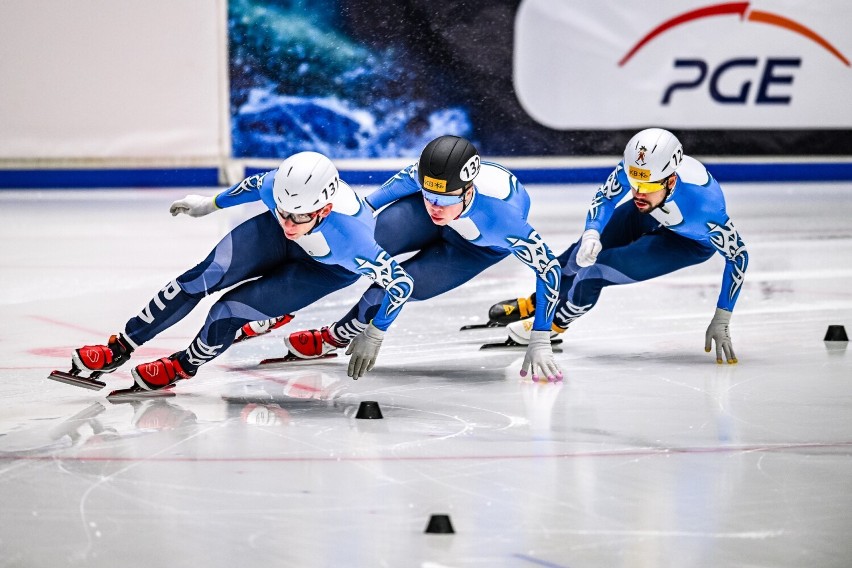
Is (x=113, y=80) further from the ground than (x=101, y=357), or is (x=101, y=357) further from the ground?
(x=101, y=357)

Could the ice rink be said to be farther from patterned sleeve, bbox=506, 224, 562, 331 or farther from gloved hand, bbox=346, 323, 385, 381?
patterned sleeve, bbox=506, 224, 562, 331

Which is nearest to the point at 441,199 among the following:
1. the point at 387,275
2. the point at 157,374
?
the point at 387,275

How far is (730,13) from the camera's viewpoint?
13.6 meters

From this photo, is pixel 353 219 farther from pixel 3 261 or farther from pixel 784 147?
pixel 784 147

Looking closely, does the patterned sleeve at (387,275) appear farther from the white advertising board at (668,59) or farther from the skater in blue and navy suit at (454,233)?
the white advertising board at (668,59)

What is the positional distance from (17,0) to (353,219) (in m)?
9.32

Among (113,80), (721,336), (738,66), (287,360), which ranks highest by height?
(721,336)

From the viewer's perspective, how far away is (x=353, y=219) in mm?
4500

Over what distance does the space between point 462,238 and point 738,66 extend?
904cm

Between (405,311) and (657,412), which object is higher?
(657,412)

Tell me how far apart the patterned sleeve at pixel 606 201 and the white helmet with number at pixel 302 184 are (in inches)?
57.0

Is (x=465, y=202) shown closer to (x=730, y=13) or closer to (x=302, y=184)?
(x=302, y=184)

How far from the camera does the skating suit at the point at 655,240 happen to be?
519 cm

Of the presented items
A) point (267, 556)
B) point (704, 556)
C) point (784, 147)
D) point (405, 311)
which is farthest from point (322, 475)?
point (784, 147)
